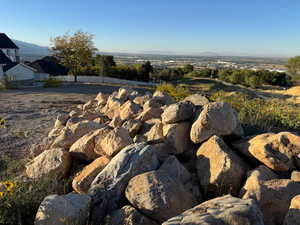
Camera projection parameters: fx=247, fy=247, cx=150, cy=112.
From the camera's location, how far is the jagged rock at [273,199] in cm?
244

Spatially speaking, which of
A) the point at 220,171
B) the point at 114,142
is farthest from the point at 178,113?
the point at 220,171

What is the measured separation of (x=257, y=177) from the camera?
2680 mm

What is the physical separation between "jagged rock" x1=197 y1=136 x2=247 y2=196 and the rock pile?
0.04 feet

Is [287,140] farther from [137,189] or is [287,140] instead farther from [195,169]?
[137,189]

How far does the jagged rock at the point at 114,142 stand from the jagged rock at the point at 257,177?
5.28 ft

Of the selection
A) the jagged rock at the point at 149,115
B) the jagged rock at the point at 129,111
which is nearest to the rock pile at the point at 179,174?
the jagged rock at the point at 149,115

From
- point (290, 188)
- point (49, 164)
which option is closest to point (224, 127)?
point (290, 188)

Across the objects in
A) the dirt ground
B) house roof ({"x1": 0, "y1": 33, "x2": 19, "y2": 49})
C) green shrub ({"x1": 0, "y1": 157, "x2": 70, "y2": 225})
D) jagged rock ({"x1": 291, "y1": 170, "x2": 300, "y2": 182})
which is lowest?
the dirt ground

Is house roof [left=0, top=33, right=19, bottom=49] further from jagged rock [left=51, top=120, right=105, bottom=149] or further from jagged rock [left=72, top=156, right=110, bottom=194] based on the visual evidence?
jagged rock [left=72, top=156, right=110, bottom=194]

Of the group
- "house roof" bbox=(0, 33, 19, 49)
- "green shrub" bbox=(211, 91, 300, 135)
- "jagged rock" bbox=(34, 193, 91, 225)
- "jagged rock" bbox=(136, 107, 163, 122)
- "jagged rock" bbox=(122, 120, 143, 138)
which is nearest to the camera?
"jagged rock" bbox=(34, 193, 91, 225)

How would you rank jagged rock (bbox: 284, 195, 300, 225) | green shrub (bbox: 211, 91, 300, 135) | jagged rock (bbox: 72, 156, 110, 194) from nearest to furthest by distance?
jagged rock (bbox: 284, 195, 300, 225)
jagged rock (bbox: 72, 156, 110, 194)
green shrub (bbox: 211, 91, 300, 135)

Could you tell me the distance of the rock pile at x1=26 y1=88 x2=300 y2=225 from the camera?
2322 millimetres

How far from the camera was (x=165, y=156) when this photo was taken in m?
3.41

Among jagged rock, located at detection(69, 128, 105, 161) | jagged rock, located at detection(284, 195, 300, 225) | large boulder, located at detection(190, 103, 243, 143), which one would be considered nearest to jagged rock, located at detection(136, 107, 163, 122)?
jagged rock, located at detection(69, 128, 105, 161)
